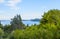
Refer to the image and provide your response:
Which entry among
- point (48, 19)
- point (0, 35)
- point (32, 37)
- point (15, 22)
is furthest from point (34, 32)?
point (15, 22)

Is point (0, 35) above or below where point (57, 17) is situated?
below

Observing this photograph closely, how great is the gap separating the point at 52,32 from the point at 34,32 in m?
2.00

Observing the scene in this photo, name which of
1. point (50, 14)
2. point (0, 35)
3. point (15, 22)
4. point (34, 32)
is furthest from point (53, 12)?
point (15, 22)

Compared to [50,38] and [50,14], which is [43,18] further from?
[50,38]

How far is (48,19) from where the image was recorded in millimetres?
25891

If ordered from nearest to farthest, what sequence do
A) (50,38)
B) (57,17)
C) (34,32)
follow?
(50,38) < (34,32) < (57,17)

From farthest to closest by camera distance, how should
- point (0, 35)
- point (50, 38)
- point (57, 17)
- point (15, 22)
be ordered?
point (15, 22) < point (0, 35) < point (57, 17) < point (50, 38)

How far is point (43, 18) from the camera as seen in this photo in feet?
87.9

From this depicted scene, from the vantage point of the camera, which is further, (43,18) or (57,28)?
(43,18)

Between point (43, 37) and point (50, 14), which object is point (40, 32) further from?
point (50, 14)

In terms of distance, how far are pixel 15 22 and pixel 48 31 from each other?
35.0 meters

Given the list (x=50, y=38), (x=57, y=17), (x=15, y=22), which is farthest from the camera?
(x=15, y=22)

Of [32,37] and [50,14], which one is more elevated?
[50,14]

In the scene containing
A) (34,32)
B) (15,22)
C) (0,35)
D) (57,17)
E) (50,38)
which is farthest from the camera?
(15,22)
